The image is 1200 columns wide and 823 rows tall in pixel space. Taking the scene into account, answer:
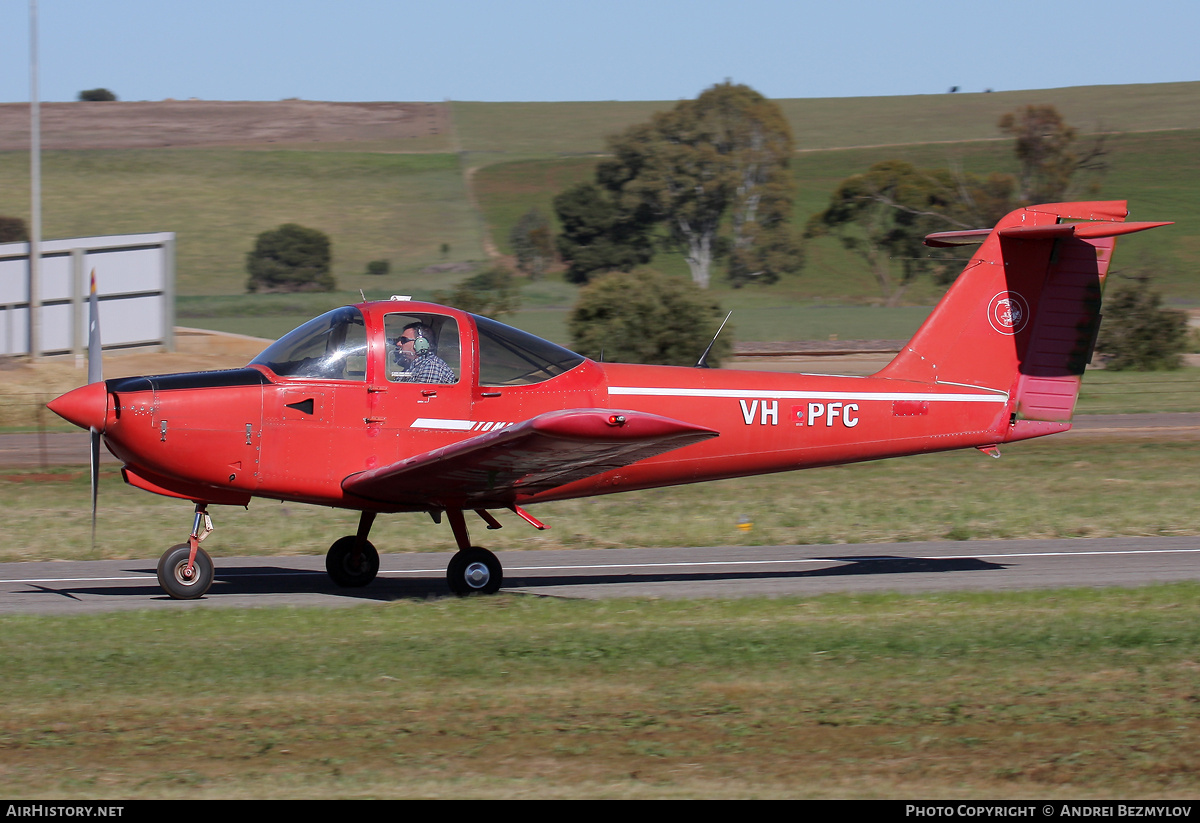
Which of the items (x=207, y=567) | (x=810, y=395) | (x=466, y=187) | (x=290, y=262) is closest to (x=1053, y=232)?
(x=810, y=395)

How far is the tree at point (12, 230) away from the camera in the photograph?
5866 cm

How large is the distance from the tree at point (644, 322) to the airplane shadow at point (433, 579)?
22.6 metres

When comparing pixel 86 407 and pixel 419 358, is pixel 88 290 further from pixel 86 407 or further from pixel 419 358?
pixel 419 358

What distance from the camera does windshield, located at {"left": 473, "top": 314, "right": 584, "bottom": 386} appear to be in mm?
9203

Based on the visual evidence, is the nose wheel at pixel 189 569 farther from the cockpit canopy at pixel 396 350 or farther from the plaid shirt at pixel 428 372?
the plaid shirt at pixel 428 372

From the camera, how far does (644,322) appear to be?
34094 mm

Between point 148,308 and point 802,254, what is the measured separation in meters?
49.1

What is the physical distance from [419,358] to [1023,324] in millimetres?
5604

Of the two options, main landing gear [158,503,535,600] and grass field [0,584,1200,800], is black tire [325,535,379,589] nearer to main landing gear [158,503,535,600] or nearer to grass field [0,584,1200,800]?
main landing gear [158,503,535,600]

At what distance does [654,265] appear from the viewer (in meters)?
75.8

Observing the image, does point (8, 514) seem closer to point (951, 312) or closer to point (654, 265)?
point (951, 312)

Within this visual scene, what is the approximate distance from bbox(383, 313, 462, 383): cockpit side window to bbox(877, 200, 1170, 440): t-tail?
4147 millimetres

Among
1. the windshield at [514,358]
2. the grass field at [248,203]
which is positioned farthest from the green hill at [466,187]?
the windshield at [514,358]

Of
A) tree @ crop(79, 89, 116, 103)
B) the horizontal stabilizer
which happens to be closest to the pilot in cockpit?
the horizontal stabilizer
